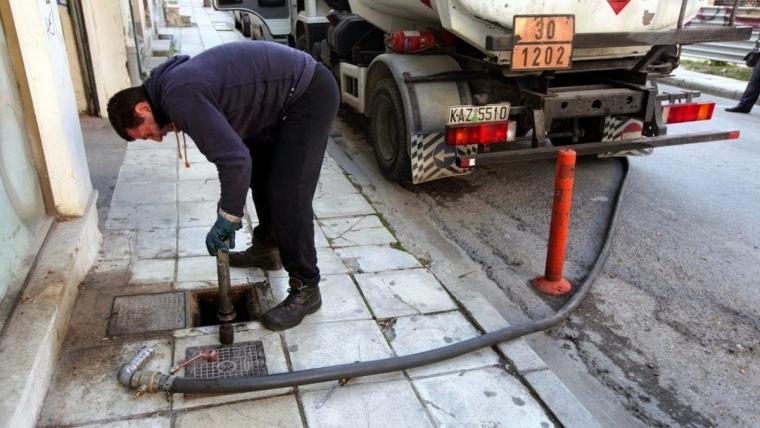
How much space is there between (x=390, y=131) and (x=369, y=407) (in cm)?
352

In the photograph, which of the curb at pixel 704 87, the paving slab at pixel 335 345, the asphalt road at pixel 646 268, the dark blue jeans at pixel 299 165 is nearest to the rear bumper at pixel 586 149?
the asphalt road at pixel 646 268

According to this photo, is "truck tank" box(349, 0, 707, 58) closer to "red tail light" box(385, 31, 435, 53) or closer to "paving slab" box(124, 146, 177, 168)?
"red tail light" box(385, 31, 435, 53)

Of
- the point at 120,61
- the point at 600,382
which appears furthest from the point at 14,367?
the point at 120,61

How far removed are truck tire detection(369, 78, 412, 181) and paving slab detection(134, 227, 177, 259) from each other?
2.13 meters

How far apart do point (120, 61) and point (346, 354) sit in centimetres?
617

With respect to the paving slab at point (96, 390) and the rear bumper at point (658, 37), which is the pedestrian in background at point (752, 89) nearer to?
the rear bumper at point (658, 37)

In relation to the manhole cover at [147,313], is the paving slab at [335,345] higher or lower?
lower

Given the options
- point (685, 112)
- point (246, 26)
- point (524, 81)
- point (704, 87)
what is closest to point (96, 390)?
point (524, 81)

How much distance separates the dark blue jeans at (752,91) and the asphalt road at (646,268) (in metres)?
2.28

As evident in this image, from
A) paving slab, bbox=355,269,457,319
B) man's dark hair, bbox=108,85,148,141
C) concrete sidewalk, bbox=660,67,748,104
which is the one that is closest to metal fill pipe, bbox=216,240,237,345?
man's dark hair, bbox=108,85,148,141

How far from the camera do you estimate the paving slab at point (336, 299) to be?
3.27 meters

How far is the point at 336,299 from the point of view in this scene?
345 centimetres

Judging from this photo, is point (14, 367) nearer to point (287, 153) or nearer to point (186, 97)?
point (186, 97)

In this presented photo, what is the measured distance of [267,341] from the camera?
3023mm
